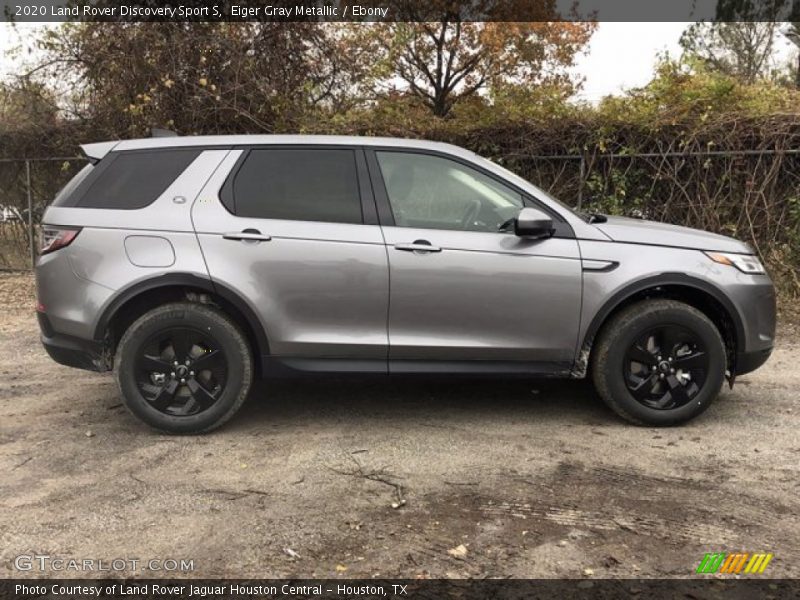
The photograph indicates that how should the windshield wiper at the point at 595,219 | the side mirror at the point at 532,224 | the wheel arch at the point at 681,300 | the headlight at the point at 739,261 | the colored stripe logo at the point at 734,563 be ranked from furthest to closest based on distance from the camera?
the windshield wiper at the point at 595,219, the headlight at the point at 739,261, the wheel arch at the point at 681,300, the side mirror at the point at 532,224, the colored stripe logo at the point at 734,563

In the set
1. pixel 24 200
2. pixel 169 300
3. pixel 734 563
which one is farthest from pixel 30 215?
pixel 734 563

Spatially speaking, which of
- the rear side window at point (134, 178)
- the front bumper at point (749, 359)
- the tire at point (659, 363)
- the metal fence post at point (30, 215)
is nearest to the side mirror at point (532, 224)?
the tire at point (659, 363)

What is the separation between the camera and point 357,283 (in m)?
4.04

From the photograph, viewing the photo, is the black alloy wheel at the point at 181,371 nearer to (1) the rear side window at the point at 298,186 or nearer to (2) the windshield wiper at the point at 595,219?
(1) the rear side window at the point at 298,186

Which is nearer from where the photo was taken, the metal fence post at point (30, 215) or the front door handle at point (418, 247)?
the front door handle at point (418, 247)

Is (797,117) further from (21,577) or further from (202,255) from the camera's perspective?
(21,577)

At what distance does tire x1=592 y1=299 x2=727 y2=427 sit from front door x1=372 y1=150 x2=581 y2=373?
28 centimetres

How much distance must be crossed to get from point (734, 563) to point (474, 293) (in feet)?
6.42

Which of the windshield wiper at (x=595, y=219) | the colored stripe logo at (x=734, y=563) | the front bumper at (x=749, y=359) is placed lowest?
the colored stripe logo at (x=734, y=563)

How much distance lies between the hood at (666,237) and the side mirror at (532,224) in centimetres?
43

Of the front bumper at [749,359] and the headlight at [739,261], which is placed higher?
the headlight at [739,261]

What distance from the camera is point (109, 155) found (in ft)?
14.0

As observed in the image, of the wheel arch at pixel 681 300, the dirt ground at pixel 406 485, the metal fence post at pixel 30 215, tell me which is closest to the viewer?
the dirt ground at pixel 406 485

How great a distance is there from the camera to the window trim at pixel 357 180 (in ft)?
13.5
